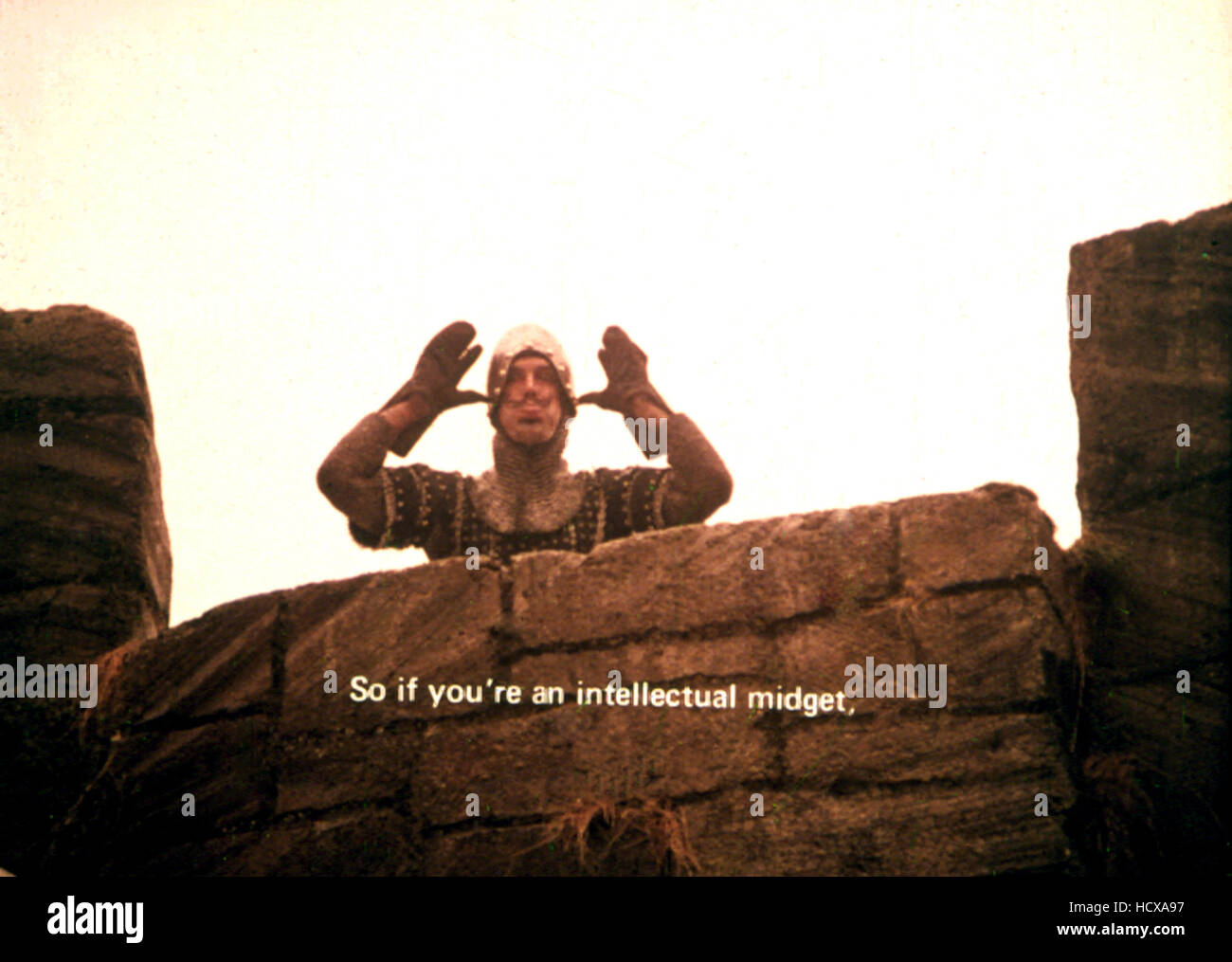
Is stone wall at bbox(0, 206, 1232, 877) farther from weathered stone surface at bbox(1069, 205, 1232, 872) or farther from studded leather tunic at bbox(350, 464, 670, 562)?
studded leather tunic at bbox(350, 464, 670, 562)

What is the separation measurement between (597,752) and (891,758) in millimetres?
772

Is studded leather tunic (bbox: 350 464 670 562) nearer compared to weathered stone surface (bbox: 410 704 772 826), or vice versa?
weathered stone surface (bbox: 410 704 772 826)

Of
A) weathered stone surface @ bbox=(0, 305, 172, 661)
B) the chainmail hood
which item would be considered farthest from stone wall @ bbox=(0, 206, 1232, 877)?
the chainmail hood

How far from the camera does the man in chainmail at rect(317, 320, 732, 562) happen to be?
15.3 feet

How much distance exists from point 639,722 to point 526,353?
2061mm

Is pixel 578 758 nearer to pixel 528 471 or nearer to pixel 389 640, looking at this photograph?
pixel 389 640

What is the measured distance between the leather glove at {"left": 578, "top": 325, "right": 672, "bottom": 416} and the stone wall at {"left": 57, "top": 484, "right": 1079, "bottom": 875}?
1.27 meters

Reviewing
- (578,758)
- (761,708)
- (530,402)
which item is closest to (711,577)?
(761,708)

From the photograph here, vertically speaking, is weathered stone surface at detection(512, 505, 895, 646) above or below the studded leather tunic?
below

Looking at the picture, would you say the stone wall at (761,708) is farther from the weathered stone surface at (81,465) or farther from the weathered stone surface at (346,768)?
the weathered stone surface at (81,465)

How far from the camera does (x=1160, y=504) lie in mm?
3744
